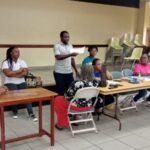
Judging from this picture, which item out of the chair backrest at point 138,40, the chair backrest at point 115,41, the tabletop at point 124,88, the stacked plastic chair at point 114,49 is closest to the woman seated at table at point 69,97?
the tabletop at point 124,88

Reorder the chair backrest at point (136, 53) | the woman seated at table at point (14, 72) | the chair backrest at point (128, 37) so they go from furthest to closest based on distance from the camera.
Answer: the chair backrest at point (128, 37), the chair backrest at point (136, 53), the woman seated at table at point (14, 72)

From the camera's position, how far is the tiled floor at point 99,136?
3068mm

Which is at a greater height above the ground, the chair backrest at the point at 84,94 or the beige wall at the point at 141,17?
the beige wall at the point at 141,17

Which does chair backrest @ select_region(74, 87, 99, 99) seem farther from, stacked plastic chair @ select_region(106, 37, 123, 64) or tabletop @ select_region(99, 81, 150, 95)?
stacked plastic chair @ select_region(106, 37, 123, 64)

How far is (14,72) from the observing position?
13.2 feet

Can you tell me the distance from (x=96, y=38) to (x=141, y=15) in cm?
214

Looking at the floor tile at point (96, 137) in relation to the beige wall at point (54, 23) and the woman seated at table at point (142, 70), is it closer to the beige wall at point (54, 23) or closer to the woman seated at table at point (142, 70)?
the woman seated at table at point (142, 70)

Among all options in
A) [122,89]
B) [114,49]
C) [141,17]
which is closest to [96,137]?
[122,89]

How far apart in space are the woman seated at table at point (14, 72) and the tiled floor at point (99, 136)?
224 millimetres

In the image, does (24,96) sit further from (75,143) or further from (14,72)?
(14,72)

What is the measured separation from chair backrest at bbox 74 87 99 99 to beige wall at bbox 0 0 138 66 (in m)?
4.31

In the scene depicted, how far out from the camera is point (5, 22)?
22.1 feet

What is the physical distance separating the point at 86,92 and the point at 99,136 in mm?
680

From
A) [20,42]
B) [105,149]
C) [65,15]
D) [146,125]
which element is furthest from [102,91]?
[65,15]
